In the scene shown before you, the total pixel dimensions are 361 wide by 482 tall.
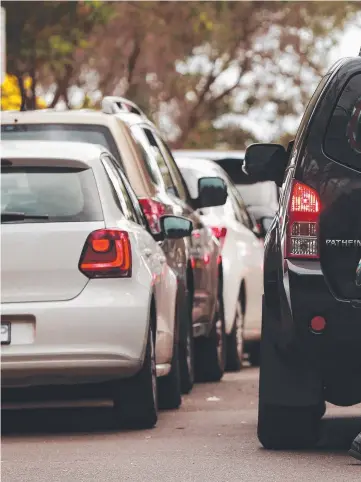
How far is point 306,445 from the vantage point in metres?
8.18

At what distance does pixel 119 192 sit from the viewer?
377 inches

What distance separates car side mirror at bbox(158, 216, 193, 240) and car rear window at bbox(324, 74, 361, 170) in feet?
9.66

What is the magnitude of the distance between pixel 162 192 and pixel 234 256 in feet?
9.61

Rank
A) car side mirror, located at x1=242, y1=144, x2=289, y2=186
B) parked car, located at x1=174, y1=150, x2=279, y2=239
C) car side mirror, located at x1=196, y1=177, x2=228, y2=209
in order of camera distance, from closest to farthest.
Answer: car side mirror, located at x1=242, y1=144, x2=289, y2=186, car side mirror, located at x1=196, y1=177, x2=228, y2=209, parked car, located at x1=174, y1=150, x2=279, y2=239

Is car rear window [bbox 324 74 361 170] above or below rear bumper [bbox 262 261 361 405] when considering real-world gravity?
above

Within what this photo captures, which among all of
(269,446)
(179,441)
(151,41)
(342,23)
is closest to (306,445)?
(269,446)

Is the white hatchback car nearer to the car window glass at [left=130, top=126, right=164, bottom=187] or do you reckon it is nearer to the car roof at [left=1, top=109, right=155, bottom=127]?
the car roof at [left=1, top=109, right=155, bottom=127]

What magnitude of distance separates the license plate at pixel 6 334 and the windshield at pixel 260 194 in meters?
8.95

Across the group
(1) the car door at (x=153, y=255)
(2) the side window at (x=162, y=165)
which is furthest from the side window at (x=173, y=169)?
(1) the car door at (x=153, y=255)

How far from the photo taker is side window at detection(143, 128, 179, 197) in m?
11.5

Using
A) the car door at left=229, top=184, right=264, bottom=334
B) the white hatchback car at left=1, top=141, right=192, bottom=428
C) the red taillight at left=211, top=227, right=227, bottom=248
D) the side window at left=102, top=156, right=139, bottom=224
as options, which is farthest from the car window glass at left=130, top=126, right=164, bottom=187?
the car door at left=229, top=184, right=264, bottom=334

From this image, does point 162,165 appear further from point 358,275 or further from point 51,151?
point 358,275

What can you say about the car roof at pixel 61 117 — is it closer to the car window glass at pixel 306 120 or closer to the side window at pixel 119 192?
the side window at pixel 119 192

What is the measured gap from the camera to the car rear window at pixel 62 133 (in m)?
10.8
